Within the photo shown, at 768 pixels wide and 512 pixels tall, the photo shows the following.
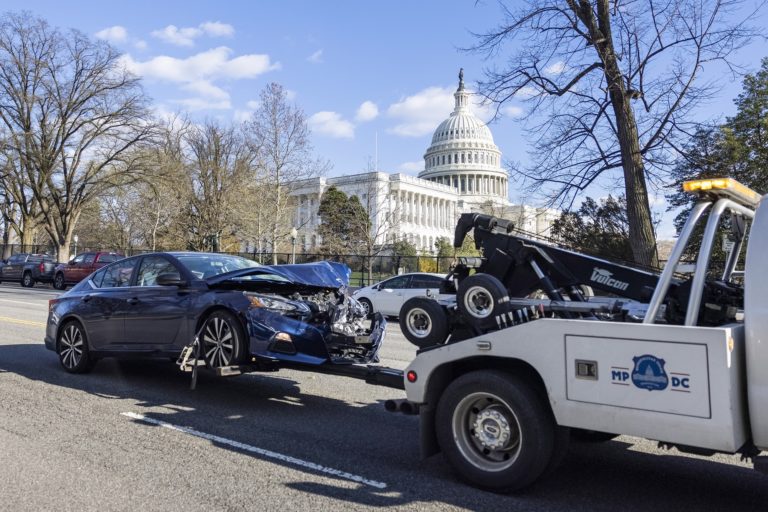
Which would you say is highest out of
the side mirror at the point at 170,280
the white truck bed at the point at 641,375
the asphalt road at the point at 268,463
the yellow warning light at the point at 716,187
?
the yellow warning light at the point at 716,187

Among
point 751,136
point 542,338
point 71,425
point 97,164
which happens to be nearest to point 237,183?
point 97,164

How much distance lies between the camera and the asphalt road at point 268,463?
422cm

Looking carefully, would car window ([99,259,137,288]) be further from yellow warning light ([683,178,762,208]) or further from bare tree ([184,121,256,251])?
bare tree ([184,121,256,251])

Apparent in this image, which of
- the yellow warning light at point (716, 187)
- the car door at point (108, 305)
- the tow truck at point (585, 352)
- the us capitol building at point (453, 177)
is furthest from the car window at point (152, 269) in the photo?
the us capitol building at point (453, 177)

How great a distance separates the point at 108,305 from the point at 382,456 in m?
4.62

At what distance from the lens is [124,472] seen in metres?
4.72

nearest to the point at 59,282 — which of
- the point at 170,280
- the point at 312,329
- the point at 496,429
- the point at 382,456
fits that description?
the point at 170,280

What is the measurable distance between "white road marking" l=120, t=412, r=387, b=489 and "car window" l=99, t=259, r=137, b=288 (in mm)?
2353

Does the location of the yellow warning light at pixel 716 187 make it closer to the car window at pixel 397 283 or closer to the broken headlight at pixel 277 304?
the broken headlight at pixel 277 304

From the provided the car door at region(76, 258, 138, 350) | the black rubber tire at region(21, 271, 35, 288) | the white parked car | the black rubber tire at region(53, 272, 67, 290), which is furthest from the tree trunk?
the black rubber tire at region(21, 271, 35, 288)

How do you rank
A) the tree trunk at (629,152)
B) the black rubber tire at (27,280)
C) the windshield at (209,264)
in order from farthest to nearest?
1. the black rubber tire at (27,280)
2. the tree trunk at (629,152)
3. the windshield at (209,264)

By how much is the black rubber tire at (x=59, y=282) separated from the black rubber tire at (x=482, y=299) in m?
31.8

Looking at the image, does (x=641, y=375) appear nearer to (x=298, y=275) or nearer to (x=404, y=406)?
(x=404, y=406)

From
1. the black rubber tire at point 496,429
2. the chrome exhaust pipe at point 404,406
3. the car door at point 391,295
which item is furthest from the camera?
the car door at point 391,295
